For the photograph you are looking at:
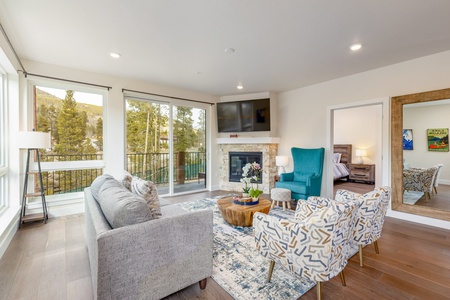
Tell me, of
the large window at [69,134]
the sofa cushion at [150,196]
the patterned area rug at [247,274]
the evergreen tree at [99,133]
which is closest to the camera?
the patterned area rug at [247,274]

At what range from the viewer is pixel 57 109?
12.3 feet

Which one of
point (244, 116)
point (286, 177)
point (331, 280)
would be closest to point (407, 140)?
point (286, 177)

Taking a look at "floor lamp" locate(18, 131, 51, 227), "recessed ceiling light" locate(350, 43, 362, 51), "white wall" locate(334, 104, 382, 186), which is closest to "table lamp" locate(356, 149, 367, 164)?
"white wall" locate(334, 104, 382, 186)

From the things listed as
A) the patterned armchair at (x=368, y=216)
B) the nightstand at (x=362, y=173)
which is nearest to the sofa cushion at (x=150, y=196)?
the patterned armchair at (x=368, y=216)

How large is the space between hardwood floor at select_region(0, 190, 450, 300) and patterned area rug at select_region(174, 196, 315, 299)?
80 mm

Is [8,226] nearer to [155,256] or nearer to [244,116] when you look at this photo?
[155,256]

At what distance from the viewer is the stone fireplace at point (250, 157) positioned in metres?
5.28

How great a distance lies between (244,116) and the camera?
213 inches

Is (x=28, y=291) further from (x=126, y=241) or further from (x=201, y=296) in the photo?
(x=201, y=296)

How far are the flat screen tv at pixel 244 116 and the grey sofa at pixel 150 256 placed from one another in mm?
3837

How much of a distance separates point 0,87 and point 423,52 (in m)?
6.44

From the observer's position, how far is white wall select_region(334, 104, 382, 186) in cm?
673

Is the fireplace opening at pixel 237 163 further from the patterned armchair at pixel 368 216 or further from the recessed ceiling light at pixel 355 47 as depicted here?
the patterned armchair at pixel 368 216

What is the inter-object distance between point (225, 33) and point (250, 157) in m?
3.49
